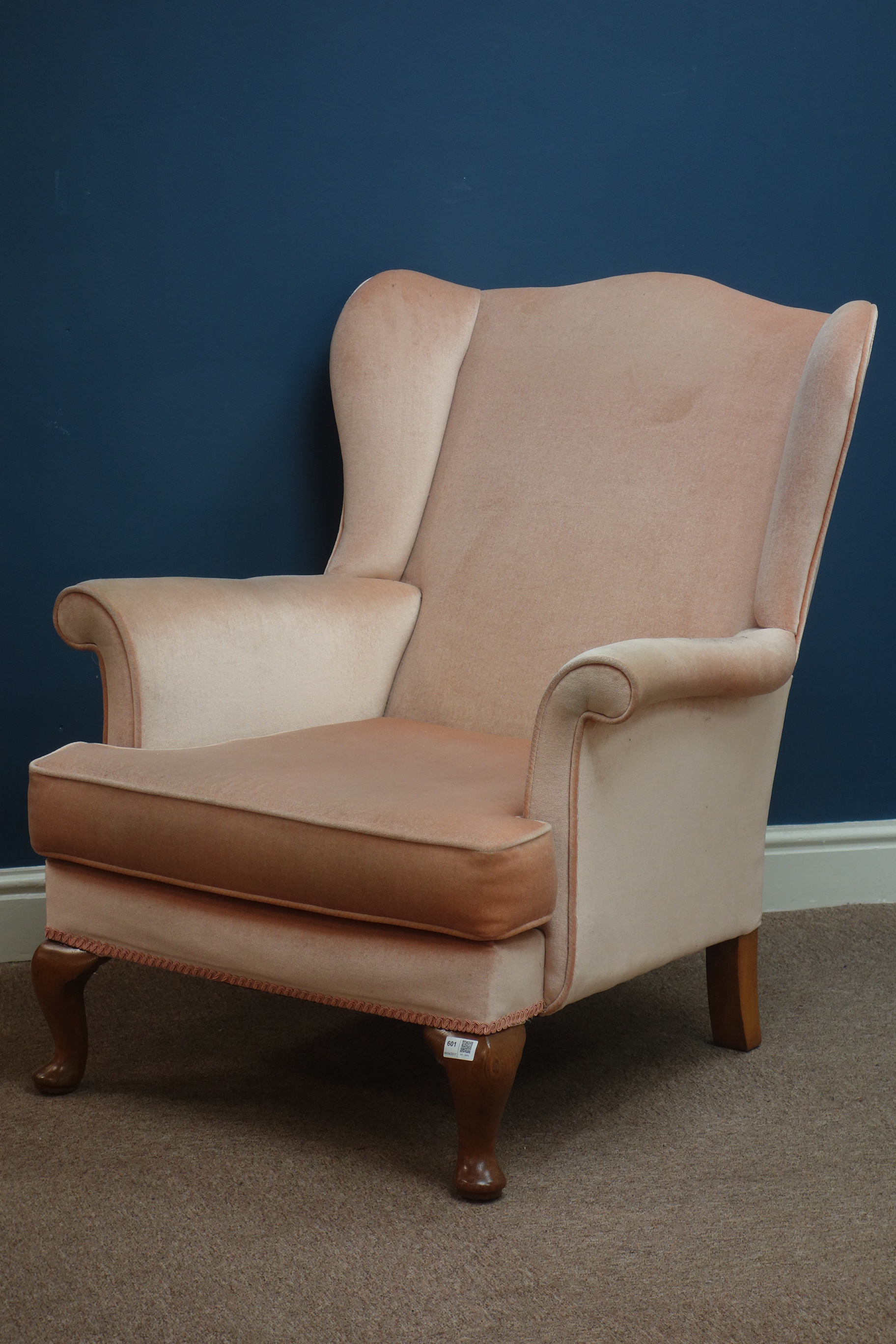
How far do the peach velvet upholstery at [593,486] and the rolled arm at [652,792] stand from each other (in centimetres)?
20

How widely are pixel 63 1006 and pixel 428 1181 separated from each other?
0.50 meters

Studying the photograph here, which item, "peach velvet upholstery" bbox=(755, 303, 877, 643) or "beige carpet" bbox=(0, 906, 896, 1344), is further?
"peach velvet upholstery" bbox=(755, 303, 877, 643)

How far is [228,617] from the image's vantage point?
168 cm

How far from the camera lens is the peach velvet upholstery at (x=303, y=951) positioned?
130 centimetres

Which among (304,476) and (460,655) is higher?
(304,476)

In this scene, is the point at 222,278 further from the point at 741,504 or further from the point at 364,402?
the point at 741,504

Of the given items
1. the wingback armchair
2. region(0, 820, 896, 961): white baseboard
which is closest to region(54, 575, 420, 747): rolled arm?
the wingback armchair

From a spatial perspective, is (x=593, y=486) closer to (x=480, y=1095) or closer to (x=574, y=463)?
(x=574, y=463)

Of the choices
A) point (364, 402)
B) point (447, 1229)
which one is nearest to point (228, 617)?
point (364, 402)

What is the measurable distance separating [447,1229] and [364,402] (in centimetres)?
121

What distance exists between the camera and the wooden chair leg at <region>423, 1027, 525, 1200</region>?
4.30 ft

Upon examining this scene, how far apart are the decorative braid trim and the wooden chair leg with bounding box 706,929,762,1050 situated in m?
→ 0.47

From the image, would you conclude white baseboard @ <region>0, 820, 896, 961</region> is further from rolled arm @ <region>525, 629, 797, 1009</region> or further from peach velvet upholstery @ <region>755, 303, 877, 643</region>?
peach velvet upholstery @ <region>755, 303, 877, 643</region>

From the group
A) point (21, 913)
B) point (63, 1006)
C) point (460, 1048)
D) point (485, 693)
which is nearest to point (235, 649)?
point (485, 693)
